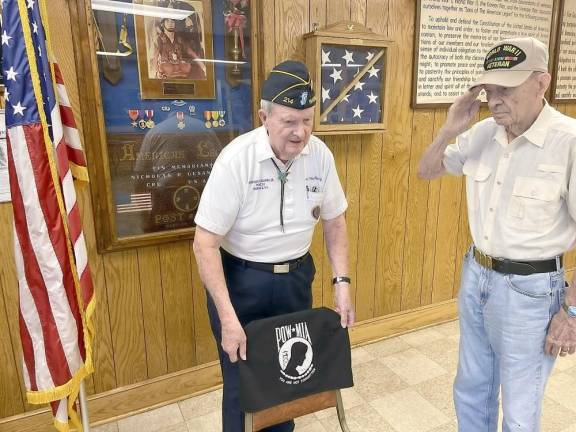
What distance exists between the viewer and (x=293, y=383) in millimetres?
1318

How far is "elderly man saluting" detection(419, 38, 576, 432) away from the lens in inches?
53.4

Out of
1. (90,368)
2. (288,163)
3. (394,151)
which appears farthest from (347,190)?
(90,368)

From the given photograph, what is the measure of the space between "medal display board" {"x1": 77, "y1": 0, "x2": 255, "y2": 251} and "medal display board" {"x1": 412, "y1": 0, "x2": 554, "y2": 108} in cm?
101

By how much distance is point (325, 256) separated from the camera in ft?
8.15

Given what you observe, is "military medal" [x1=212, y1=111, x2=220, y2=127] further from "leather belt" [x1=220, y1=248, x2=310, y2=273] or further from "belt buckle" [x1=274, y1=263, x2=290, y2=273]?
"belt buckle" [x1=274, y1=263, x2=290, y2=273]

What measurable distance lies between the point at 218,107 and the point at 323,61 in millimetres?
544

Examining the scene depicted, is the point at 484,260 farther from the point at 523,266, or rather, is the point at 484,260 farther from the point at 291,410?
the point at 291,410

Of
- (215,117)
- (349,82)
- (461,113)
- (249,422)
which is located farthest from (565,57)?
(249,422)

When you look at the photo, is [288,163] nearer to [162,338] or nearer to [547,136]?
[547,136]

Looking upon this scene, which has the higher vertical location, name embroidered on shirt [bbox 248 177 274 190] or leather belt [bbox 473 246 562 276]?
name embroidered on shirt [bbox 248 177 274 190]

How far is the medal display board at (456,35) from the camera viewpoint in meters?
2.46

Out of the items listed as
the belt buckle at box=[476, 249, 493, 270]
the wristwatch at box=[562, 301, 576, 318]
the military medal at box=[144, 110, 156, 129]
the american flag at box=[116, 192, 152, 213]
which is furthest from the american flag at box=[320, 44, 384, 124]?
the wristwatch at box=[562, 301, 576, 318]

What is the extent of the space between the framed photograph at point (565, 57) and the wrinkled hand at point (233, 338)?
2702mm

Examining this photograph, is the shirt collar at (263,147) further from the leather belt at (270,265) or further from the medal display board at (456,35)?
the medal display board at (456,35)
